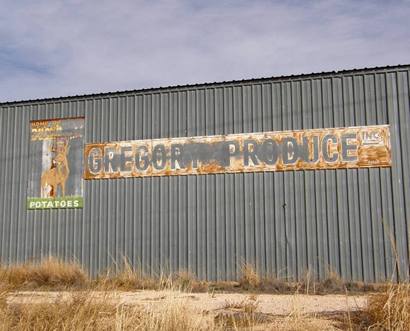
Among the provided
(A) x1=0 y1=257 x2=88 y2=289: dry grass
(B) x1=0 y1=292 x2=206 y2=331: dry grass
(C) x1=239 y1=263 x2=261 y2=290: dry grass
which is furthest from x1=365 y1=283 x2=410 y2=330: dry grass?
(A) x1=0 y1=257 x2=88 y2=289: dry grass

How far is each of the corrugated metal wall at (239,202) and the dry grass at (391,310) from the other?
5.76 metres

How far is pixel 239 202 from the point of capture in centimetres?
1341

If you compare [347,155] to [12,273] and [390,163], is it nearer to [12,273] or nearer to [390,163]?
[390,163]

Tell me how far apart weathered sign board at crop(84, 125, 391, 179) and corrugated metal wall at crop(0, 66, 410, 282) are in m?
0.21

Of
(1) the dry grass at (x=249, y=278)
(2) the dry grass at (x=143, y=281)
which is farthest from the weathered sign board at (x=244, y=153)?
(2) the dry grass at (x=143, y=281)

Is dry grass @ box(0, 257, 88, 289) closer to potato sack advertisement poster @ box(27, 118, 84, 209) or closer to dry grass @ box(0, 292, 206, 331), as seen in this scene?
potato sack advertisement poster @ box(27, 118, 84, 209)

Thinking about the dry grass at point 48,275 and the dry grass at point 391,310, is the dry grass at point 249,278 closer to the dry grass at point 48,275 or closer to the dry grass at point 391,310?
the dry grass at point 48,275

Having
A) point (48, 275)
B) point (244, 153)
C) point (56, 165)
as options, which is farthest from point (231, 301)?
point (56, 165)

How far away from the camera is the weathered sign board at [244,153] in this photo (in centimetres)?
1284

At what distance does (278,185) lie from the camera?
1321cm

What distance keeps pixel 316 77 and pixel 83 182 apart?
22.9 ft

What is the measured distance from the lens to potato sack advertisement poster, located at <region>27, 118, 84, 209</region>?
48.5 feet

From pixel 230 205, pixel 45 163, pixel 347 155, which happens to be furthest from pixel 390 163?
pixel 45 163

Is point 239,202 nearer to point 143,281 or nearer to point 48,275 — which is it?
point 143,281
